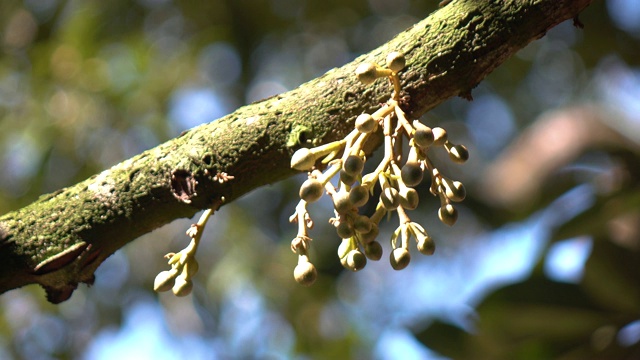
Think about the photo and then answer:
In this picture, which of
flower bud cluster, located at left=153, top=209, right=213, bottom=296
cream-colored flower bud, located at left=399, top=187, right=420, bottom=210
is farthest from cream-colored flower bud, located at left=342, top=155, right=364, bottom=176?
flower bud cluster, located at left=153, top=209, right=213, bottom=296

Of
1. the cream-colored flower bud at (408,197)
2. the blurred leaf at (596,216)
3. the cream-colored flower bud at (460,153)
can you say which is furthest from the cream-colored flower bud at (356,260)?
the blurred leaf at (596,216)

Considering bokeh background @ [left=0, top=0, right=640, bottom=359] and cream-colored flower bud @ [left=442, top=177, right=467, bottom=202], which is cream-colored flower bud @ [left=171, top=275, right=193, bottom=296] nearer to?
cream-colored flower bud @ [left=442, top=177, right=467, bottom=202]

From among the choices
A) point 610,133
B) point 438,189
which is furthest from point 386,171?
point 610,133

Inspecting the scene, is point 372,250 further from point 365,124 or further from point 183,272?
point 183,272

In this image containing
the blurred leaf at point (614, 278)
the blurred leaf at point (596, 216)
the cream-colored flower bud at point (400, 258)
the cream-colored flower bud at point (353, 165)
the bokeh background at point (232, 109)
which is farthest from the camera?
the bokeh background at point (232, 109)

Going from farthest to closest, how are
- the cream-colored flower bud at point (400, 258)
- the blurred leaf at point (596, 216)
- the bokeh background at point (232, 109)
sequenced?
the bokeh background at point (232, 109) → the blurred leaf at point (596, 216) → the cream-colored flower bud at point (400, 258)

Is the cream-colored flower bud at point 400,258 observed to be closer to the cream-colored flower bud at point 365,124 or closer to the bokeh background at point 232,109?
the cream-colored flower bud at point 365,124

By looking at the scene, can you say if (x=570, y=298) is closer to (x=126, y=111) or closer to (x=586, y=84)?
(x=126, y=111)
